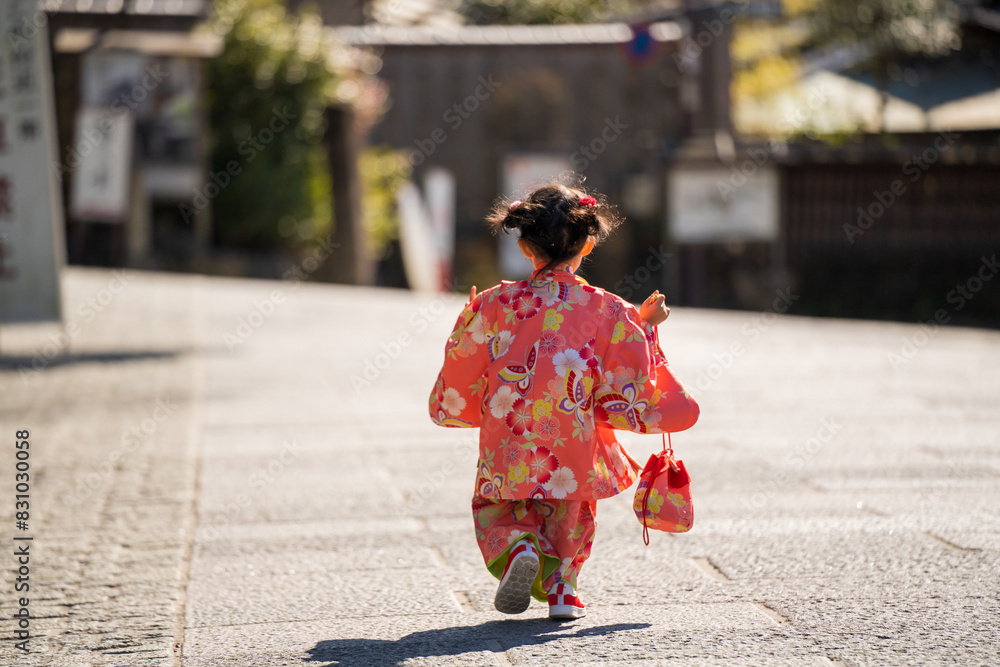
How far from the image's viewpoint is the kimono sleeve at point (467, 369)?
3271 mm

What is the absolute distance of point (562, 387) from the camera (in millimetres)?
3162

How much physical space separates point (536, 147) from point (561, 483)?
1525 centimetres

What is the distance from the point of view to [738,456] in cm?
543

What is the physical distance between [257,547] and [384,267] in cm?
1363

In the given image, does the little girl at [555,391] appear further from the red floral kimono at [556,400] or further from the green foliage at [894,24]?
the green foliage at [894,24]

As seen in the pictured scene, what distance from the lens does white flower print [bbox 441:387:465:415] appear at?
3307 millimetres

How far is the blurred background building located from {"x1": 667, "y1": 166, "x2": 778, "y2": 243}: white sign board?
28 mm

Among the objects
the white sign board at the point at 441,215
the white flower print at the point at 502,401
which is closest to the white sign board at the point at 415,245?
the white sign board at the point at 441,215

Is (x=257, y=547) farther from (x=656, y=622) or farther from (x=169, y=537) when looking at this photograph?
(x=656, y=622)

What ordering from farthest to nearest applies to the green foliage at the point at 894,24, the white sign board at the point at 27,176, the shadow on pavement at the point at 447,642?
1. the green foliage at the point at 894,24
2. the white sign board at the point at 27,176
3. the shadow on pavement at the point at 447,642

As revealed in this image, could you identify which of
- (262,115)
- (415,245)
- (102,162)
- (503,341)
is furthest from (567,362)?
(415,245)

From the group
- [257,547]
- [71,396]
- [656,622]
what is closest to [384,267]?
[71,396]

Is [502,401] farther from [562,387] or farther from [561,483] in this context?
[561,483]

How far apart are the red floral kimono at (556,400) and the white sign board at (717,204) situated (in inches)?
461
